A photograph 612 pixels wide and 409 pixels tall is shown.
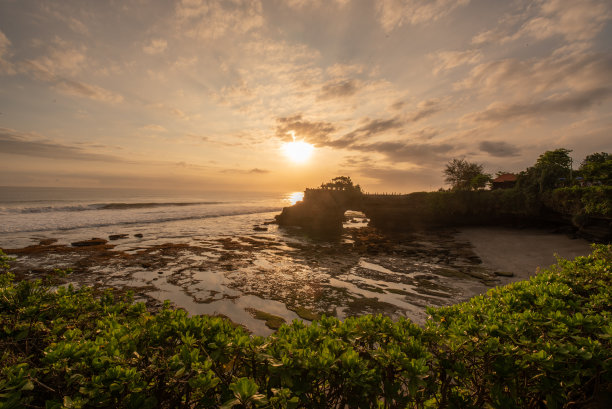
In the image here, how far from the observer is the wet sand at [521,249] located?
1568 cm

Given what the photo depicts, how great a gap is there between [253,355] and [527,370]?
2.74 m

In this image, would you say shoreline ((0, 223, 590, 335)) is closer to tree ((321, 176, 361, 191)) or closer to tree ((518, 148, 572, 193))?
tree ((518, 148, 572, 193))

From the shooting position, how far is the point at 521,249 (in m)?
20.3

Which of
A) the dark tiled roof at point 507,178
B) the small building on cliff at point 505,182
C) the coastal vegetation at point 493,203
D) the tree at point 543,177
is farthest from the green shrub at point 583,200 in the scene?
the dark tiled roof at point 507,178

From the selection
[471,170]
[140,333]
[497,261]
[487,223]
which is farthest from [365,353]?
[471,170]

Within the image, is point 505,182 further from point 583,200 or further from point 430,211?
point 583,200

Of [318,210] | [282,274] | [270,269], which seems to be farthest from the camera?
[318,210]

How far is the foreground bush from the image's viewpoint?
5.98 ft

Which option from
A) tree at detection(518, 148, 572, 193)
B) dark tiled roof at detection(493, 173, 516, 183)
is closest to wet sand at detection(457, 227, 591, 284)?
tree at detection(518, 148, 572, 193)

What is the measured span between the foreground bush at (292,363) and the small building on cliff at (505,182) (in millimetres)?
51041

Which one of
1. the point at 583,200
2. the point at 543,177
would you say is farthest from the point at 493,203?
the point at 583,200

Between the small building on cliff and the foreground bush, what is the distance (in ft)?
167

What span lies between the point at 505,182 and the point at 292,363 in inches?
2126

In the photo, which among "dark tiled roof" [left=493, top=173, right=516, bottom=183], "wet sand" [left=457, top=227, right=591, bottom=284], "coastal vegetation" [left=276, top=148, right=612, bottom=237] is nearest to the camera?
"wet sand" [left=457, top=227, right=591, bottom=284]
